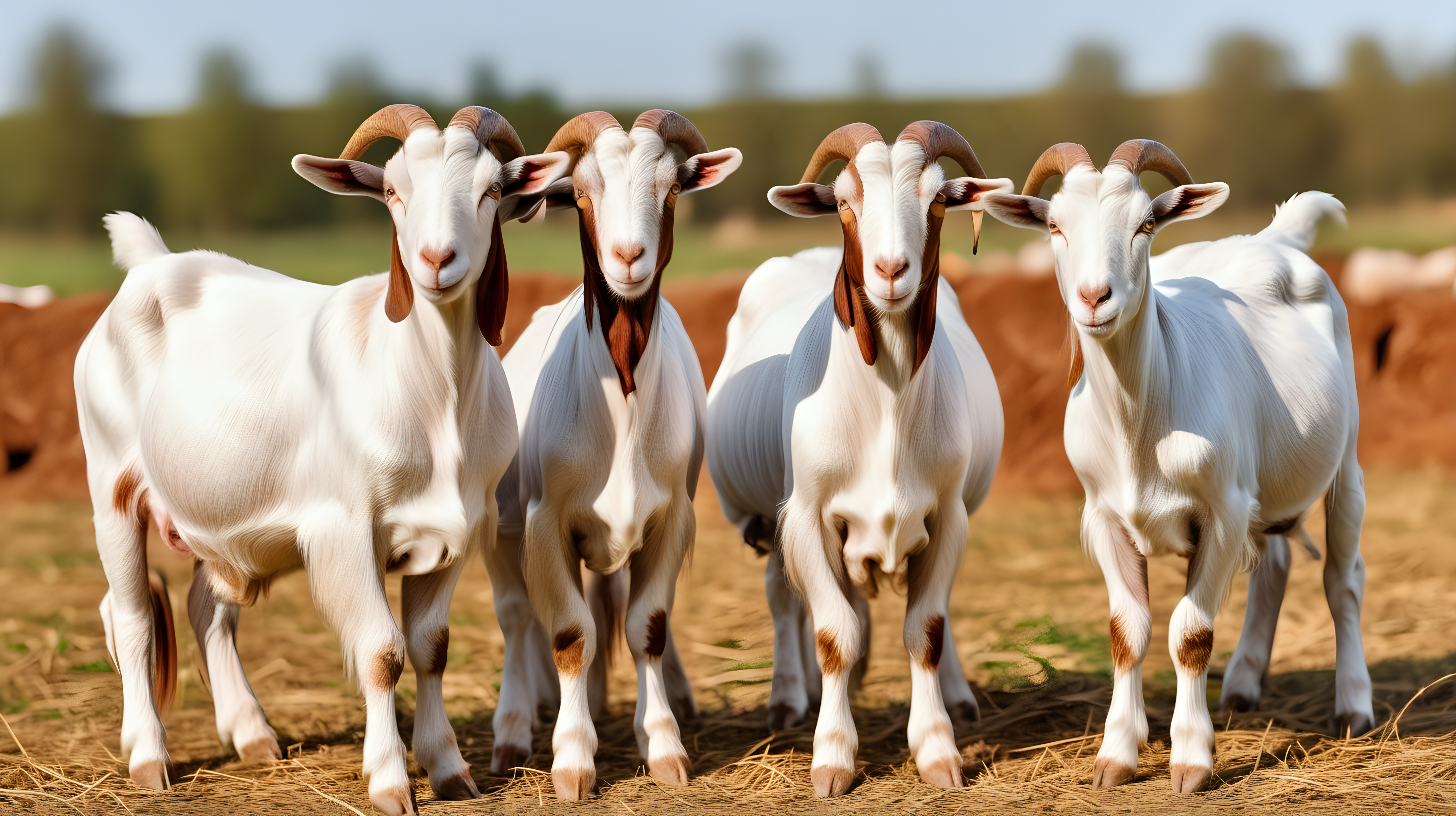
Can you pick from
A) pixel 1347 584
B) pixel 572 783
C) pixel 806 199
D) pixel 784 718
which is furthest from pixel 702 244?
pixel 572 783

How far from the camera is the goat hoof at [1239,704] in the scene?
20.6 ft

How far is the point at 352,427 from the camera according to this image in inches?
193

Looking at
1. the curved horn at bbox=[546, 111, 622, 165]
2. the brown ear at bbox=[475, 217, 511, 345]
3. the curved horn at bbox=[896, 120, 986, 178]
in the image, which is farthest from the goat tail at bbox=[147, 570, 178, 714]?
the curved horn at bbox=[896, 120, 986, 178]

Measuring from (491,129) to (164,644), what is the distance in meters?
3.15

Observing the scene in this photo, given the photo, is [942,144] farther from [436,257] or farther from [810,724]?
[810,724]

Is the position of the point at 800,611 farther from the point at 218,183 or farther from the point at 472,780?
the point at 218,183

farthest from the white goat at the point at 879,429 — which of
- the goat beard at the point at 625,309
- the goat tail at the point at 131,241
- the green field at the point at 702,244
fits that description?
the green field at the point at 702,244

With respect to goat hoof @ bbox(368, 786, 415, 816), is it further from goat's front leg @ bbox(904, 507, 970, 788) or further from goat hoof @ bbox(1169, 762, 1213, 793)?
goat hoof @ bbox(1169, 762, 1213, 793)

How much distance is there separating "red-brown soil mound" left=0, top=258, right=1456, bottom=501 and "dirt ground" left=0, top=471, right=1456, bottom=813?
2.22 meters

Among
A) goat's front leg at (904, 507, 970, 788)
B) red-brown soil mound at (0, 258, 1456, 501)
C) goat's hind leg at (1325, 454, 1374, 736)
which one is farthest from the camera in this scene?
red-brown soil mound at (0, 258, 1456, 501)

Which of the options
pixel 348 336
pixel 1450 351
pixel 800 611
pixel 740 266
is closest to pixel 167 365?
pixel 348 336

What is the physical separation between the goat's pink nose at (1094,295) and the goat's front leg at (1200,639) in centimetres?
114

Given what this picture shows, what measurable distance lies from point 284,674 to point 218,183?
3453 cm

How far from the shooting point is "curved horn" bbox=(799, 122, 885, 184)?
16.2 feet
